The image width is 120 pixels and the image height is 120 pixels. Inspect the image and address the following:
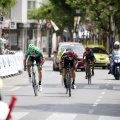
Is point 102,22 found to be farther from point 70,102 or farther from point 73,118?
point 73,118

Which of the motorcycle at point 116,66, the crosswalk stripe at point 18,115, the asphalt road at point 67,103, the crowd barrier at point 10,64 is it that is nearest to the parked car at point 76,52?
the crowd barrier at point 10,64

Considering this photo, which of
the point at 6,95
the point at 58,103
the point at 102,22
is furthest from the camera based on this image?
the point at 102,22

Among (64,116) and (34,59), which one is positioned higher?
(34,59)

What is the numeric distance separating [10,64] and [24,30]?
53.5m

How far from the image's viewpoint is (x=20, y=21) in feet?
286

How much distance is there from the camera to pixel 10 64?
3594cm

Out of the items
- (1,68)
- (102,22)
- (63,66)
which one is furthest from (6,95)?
(102,22)

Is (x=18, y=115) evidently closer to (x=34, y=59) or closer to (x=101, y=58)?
(x=34, y=59)

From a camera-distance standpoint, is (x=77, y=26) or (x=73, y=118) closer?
(x=73, y=118)

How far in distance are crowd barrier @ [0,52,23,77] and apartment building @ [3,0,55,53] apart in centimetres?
4630

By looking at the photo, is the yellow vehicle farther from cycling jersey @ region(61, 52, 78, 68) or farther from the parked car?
cycling jersey @ region(61, 52, 78, 68)

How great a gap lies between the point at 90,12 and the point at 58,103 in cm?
4125

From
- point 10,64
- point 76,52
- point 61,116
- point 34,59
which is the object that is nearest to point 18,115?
point 61,116

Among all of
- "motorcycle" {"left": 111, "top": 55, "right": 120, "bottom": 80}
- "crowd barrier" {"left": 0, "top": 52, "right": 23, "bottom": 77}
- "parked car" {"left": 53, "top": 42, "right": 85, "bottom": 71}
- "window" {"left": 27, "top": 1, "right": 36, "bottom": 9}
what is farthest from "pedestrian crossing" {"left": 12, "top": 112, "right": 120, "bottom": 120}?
"window" {"left": 27, "top": 1, "right": 36, "bottom": 9}
